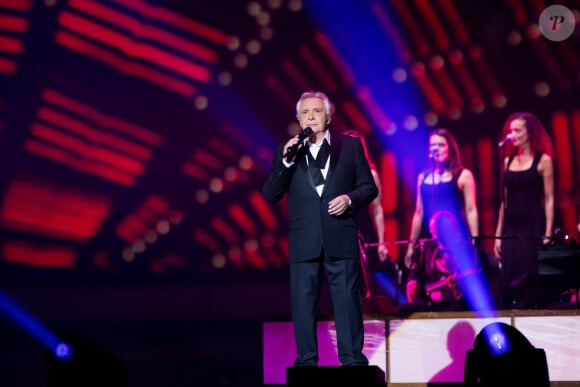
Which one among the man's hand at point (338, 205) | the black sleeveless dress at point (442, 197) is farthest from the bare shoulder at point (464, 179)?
the man's hand at point (338, 205)

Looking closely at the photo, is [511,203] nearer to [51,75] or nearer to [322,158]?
[322,158]

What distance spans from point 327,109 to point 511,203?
336 centimetres

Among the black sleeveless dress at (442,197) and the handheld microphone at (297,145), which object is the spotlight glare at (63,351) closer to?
the handheld microphone at (297,145)

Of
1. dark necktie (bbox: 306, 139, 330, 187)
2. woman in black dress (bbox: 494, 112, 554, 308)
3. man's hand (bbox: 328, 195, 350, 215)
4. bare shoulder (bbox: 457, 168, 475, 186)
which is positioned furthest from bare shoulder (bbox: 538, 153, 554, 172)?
man's hand (bbox: 328, 195, 350, 215)

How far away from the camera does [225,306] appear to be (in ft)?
28.7

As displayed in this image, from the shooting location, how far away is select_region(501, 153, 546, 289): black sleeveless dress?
6.69 m

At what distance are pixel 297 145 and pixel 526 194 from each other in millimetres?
3582

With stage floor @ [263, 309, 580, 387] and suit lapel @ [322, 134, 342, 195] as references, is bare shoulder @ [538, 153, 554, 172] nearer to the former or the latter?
stage floor @ [263, 309, 580, 387]

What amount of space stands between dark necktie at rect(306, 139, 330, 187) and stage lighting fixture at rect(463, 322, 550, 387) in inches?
38.8

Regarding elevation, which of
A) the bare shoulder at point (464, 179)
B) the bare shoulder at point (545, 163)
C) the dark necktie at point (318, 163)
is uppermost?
the bare shoulder at point (545, 163)

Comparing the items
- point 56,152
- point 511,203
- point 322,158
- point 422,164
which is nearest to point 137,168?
point 56,152

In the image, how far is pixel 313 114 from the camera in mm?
3830

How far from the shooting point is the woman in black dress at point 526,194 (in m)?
6.67

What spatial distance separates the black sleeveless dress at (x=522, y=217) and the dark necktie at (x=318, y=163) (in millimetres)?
3199
